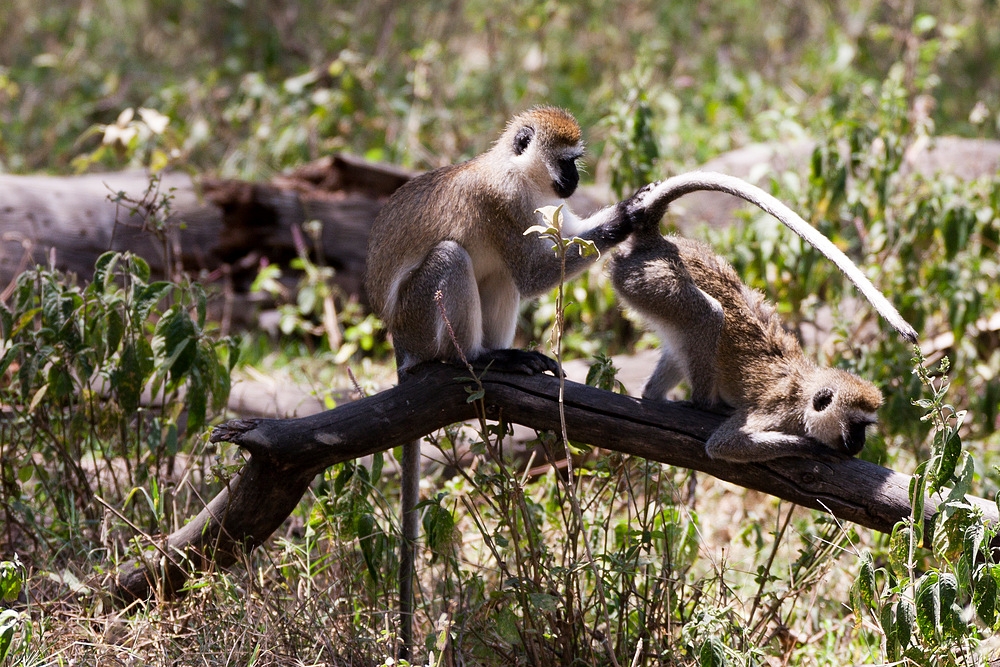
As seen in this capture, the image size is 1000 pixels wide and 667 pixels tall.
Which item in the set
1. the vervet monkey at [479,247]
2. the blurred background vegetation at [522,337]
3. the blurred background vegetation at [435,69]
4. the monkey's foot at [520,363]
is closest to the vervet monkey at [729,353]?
the vervet monkey at [479,247]

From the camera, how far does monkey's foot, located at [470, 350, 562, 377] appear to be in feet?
12.9

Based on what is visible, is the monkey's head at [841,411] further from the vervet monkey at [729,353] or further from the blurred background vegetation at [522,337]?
the blurred background vegetation at [522,337]

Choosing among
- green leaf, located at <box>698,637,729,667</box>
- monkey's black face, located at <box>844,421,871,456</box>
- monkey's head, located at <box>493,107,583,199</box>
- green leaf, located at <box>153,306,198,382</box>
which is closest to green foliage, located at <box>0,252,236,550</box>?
green leaf, located at <box>153,306,198,382</box>

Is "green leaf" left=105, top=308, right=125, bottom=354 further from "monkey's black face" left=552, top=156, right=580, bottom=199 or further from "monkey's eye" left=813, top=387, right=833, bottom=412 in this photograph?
"monkey's eye" left=813, top=387, right=833, bottom=412

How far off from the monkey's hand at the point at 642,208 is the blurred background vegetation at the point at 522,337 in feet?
3.27

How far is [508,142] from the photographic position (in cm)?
457

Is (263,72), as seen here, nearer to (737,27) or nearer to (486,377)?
(737,27)

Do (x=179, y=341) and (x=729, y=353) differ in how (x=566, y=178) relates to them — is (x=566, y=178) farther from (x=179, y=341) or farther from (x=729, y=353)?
(x=179, y=341)

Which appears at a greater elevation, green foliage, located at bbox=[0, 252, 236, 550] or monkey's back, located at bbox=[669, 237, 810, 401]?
monkey's back, located at bbox=[669, 237, 810, 401]

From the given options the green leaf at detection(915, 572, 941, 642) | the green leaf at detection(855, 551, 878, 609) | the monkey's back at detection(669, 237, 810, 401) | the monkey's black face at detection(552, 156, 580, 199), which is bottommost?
the green leaf at detection(915, 572, 941, 642)

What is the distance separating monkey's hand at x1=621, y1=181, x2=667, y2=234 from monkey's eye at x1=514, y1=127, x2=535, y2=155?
583 millimetres

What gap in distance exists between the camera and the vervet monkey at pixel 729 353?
395cm

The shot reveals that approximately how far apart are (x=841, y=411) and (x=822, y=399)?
0.12 metres

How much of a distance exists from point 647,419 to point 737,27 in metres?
10.3
